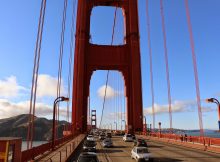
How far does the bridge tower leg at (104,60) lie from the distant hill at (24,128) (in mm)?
75205

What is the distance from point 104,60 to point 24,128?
3677 inches

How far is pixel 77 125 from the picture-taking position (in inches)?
2190

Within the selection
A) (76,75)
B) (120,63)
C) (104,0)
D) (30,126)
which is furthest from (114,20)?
(30,126)

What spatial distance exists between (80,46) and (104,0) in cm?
1259

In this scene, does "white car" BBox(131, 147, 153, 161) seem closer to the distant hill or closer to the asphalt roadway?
the asphalt roadway

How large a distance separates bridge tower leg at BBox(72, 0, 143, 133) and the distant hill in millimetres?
75205

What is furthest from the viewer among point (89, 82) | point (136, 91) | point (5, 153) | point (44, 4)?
point (89, 82)

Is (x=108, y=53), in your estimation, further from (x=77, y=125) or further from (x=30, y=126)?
(x=30, y=126)

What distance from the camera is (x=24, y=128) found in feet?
461

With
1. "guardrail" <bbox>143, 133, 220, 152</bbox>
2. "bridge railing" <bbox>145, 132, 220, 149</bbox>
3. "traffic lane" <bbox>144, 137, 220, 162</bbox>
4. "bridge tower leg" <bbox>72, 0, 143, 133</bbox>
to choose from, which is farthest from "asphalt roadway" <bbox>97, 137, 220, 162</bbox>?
"bridge tower leg" <bbox>72, 0, 143, 133</bbox>

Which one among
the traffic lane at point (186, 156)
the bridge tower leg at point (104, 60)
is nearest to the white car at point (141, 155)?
the traffic lane at point (186, 156)

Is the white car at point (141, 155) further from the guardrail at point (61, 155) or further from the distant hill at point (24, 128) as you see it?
the distant hill at point (24, 128)

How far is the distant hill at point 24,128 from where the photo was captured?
140625mm

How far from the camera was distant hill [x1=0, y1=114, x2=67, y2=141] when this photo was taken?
461 feet
